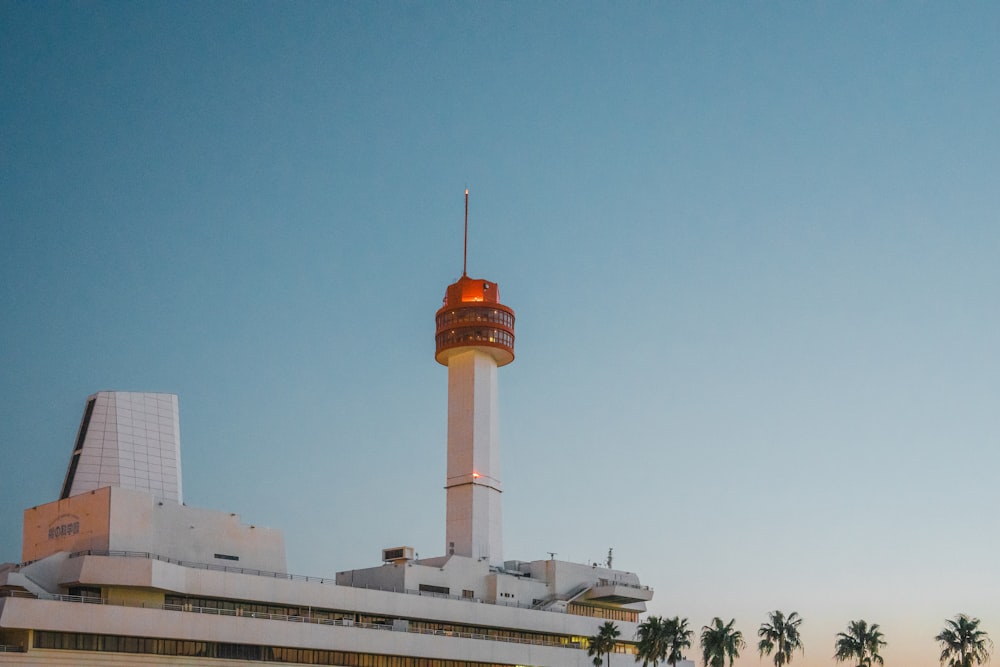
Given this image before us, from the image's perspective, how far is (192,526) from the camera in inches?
3706

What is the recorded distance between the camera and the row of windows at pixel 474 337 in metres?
135

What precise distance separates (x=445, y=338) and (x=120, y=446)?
48.6 m

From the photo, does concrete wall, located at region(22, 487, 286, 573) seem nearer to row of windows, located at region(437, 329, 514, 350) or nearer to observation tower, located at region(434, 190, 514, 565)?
observation tower, located at region(434, 190, 514, 565)

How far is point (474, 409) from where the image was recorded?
434 feet

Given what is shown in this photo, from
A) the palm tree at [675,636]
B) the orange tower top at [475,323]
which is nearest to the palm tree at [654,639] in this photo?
the palm tree at [675,636]

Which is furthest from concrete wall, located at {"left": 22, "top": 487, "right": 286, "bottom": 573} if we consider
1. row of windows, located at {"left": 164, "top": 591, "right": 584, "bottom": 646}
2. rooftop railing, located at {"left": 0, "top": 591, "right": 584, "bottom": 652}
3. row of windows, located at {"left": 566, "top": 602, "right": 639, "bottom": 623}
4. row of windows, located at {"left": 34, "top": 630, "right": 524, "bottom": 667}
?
row of windows, located at {"left": 566, "top": 602, "right": 639, "bottom": 623}

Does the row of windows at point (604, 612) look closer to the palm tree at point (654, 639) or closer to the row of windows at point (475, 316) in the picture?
the palm tree at point (654, 639)

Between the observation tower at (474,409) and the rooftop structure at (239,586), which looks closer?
the rooftop structure at (239,586)

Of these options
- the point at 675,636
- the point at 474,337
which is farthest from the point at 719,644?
the point at 474,337

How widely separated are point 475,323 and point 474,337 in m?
1.72

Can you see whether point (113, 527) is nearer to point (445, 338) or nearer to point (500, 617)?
point (500, 617)

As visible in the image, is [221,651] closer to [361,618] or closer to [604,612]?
→ [361,618]

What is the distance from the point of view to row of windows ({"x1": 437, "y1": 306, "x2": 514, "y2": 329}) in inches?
5344

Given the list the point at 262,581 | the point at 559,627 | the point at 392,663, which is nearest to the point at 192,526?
the point at 262,581
